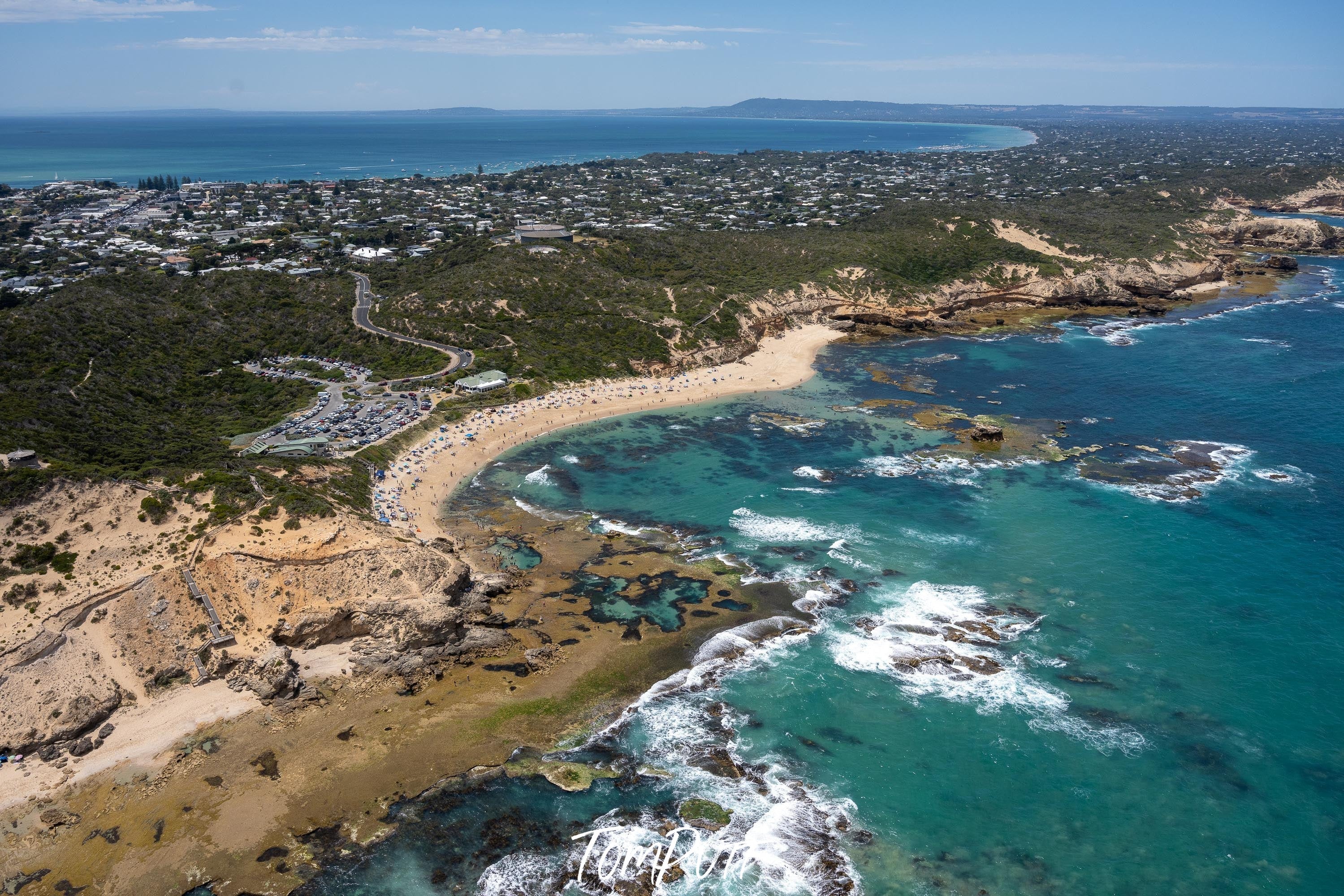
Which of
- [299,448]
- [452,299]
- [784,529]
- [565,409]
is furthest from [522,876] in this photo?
[452,299]

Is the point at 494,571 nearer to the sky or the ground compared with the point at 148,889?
nearer to the sky

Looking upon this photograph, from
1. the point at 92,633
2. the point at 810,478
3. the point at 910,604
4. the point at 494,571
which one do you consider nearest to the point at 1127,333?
the point at 810,478

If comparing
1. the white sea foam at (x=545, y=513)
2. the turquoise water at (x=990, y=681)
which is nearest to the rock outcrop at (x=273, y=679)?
the turquoise water at (x=990, y=681)

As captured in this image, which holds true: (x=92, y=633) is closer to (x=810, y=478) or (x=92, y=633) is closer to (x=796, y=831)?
(x=796, y=831)

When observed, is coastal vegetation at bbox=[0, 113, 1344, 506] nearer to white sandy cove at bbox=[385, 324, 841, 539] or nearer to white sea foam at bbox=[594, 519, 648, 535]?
white sandy cove at bbox=[385, 324, 841, 539]

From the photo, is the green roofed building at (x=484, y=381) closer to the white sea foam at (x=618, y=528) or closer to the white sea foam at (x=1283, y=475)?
the white sea foam at (x=618, y=528)

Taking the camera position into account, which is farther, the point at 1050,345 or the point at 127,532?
the point at 1050,345

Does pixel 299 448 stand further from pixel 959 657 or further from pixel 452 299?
pixel 959 657
